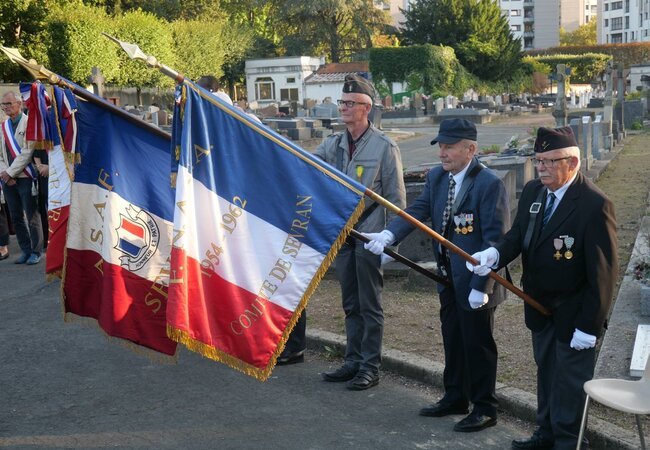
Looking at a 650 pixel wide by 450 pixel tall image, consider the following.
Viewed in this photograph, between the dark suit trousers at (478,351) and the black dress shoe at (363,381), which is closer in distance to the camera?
the dark suit trousers at (478,351)

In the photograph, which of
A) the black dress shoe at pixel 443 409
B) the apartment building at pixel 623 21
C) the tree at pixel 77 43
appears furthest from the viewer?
the apartment building at pixel 623 21

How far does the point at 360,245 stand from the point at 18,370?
9.67 ft

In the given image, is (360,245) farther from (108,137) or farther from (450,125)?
(108,137)

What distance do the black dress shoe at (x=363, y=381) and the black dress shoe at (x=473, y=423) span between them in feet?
3.06

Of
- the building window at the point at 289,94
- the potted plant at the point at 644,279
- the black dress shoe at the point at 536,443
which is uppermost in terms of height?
the building window at the point at 289,94

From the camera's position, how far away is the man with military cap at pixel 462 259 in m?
4.94

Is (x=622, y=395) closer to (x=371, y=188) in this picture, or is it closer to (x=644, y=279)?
(x=371, y=188)

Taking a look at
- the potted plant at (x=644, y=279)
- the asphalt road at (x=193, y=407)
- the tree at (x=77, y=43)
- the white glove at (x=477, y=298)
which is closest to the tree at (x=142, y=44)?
the tree at (x=77, y=43)

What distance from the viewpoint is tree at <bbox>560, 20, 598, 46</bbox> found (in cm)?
12838

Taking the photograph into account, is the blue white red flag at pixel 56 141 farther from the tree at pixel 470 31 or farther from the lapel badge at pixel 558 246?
the tree at pixel 470 31

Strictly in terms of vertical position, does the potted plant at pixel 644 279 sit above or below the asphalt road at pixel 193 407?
above

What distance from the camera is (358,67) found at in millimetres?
62906

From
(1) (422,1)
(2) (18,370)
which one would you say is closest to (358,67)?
(1) (422,1)

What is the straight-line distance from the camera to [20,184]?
34.4 ft
